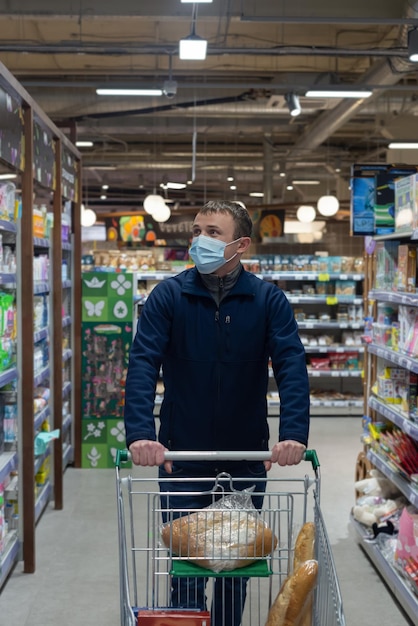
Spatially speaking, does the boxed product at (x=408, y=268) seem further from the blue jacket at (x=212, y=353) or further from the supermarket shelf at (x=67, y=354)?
the supermarket shelf at (x=67, y=354)

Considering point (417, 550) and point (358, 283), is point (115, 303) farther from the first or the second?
point (358, 283)

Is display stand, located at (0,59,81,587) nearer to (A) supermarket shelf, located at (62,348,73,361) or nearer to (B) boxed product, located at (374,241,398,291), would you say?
(A) supermarket shelf, located at (62,348,73,361)

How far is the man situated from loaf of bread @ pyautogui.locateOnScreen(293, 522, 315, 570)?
454 millimetres

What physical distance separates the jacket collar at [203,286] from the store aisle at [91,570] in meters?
2.18

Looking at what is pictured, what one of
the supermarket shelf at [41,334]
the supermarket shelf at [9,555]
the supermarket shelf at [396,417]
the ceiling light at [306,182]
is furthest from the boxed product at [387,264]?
the ceiling light at [306,182]

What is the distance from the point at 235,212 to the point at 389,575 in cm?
261

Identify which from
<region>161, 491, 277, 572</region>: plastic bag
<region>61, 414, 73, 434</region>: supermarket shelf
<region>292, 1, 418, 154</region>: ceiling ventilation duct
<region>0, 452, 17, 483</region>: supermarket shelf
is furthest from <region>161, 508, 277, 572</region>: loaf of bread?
<region>292, 1, 418, 154</region>: ceiling ventilation duct

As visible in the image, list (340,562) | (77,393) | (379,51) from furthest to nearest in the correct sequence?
(379,51), (77,393), (340,562)

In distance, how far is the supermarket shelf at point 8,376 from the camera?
4.46 m

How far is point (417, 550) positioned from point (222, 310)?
1.98 metres

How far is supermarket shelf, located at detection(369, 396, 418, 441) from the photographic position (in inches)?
172

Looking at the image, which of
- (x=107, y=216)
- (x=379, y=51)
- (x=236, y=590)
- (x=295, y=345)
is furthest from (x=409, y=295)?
(x=107, y=216)

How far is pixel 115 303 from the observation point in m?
7.76

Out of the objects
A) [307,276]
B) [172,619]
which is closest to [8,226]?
[172,619]
